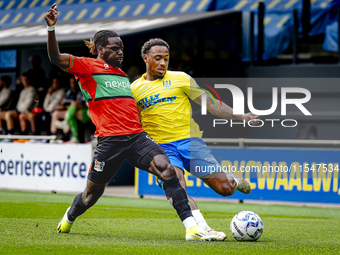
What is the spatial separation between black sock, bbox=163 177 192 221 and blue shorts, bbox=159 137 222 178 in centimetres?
48

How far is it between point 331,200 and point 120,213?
13.4 ft

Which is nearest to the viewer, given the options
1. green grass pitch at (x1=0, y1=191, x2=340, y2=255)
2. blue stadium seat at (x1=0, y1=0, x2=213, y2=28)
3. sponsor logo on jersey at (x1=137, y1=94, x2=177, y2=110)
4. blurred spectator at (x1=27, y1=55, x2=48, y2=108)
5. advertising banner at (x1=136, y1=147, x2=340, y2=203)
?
green grass pitch at (x1=0, y1=191, x2=340, y2=255)

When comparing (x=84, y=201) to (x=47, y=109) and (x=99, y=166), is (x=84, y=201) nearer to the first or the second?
(x=99, y=166)

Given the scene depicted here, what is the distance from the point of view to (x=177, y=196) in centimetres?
596

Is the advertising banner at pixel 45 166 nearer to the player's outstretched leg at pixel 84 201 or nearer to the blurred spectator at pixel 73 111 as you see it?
the blurred spectator at pixel 73 111

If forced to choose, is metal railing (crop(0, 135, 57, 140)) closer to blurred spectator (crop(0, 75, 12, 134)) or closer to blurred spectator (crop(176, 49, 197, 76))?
blurred spectator (crop(0, 75, 12, 134))

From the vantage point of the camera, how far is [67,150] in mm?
12836

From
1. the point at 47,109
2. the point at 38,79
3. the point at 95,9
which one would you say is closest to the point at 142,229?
the point at 47,109

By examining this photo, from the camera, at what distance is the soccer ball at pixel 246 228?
20.7ft

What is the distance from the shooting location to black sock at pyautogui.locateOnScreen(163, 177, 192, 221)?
19.5 ft

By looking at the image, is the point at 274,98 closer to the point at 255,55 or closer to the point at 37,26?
the point at 255,55

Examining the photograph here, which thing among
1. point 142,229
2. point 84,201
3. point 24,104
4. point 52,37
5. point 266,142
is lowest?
point 142,229

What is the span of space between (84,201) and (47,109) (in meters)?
9.88

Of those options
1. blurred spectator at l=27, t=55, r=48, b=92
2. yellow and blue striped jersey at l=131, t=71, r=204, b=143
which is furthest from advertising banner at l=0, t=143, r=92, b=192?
yellow and blue striped jersey at l=131, t=71, r=204, b=143
